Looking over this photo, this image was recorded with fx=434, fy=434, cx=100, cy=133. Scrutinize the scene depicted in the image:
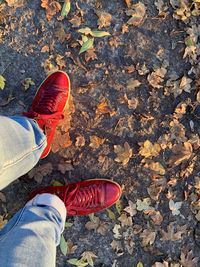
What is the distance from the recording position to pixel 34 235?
2.30 m

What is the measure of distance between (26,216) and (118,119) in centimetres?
99

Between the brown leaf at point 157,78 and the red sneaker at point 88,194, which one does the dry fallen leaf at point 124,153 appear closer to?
the red sneaker at point 88,194

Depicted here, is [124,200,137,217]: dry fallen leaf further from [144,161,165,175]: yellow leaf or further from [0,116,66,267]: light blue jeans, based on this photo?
[0,116,66,267]: light blue jeans

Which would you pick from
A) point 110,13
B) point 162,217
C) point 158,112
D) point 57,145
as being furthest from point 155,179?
point 110,13

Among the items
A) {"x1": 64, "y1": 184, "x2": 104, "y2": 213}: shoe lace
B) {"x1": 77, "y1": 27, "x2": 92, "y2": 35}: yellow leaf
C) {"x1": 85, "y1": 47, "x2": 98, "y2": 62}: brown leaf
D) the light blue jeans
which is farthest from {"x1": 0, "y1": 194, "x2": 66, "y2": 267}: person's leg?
{"x1": 77, "y1": 27, "x2": 92, "y2": 35}: yellow leaf

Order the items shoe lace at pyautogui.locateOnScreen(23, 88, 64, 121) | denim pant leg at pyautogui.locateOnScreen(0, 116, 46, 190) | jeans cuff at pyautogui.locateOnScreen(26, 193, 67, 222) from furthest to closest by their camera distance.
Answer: shoe lace at pyautogui.locateOnScreen(23, 88, 64, 121)
jeans cuff at pyautogui.locateOnScreen(26, 193, 67, 222)
denim pant leg at pyautogui.locateOnScreen(0, 116, 46, 190)

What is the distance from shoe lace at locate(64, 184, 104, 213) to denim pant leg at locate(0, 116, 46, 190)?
19.9 inches

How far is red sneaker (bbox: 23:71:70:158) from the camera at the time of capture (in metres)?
2.91

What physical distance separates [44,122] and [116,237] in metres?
0.95

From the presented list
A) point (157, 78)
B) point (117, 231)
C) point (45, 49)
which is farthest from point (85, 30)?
point (117, 231)

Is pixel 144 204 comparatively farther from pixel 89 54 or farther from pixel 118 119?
pixel 89 54

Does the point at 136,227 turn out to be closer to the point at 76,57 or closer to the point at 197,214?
the point at 197,214

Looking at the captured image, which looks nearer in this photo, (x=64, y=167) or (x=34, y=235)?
(x=34, y=235)

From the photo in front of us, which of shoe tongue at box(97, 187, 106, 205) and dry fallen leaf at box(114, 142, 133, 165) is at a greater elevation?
dry fallen leaf at box(114, 142, 133, 165)
